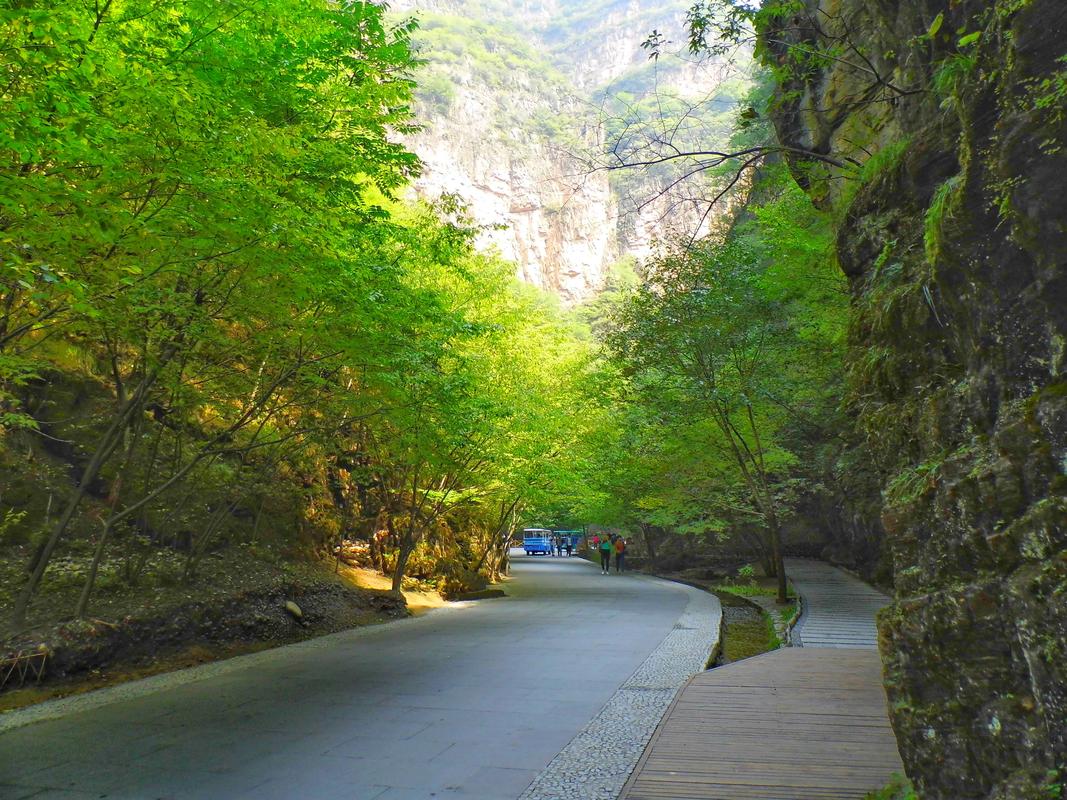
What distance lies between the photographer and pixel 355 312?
7.42 m

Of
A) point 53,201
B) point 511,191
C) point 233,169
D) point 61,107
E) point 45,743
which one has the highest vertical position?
point 511,191

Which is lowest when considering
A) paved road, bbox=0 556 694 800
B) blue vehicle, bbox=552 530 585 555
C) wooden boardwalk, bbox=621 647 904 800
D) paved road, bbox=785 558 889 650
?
paved road, bbox=0 556 694 800

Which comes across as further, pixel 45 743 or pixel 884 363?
pixel 45 743

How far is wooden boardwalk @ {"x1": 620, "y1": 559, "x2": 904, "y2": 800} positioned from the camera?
3.71 metres

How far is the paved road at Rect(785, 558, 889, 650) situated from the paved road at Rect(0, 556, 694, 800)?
2.46 m

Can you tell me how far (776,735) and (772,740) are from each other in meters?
0.13

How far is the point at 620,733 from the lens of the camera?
511cm

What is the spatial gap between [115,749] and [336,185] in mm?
5567

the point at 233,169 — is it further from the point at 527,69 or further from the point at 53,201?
the point at 527,69

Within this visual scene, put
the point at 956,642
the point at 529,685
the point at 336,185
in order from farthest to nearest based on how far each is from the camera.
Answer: the point at 336,185 → the point at 529,685 → the point at 956,642

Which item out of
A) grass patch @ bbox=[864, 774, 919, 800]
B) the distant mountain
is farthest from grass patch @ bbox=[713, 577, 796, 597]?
the distant mountain

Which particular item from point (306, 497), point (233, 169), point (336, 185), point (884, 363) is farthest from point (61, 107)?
point (306, 497)

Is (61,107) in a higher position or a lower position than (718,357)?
lower

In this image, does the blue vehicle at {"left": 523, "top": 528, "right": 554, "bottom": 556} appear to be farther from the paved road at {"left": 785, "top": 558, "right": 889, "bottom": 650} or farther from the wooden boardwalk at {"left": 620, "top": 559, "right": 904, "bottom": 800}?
the wooden boardwalk at {"left": 620, "top": 559, "right": 904, "bottom": 800}
